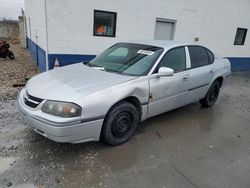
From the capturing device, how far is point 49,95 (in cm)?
279

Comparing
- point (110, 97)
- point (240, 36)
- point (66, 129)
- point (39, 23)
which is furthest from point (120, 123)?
point (240, 36)

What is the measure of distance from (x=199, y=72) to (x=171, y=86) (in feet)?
3.28

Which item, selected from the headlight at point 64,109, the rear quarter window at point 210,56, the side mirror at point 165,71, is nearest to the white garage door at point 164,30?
the rear quarter window at point 210,56

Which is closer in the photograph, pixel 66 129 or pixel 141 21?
pixel 66 129

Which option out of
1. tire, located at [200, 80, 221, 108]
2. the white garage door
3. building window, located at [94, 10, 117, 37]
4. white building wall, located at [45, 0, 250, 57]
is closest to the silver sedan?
tire, located at [200, 80, 221, 108]

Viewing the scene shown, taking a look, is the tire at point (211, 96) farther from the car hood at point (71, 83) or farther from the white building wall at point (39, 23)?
the white building wall at point (39, 23)

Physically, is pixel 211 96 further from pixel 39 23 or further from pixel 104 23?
pixel 39 23

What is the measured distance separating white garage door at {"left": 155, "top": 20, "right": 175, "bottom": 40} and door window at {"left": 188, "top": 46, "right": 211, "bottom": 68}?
360 cm

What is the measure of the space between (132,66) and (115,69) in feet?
0.94

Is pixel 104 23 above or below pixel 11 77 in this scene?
above

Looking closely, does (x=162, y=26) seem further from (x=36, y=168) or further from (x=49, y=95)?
(x=36, y=168)

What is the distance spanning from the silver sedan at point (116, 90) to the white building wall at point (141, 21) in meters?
2.45

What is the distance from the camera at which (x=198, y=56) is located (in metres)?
4.62

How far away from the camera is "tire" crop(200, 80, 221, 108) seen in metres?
5.11
